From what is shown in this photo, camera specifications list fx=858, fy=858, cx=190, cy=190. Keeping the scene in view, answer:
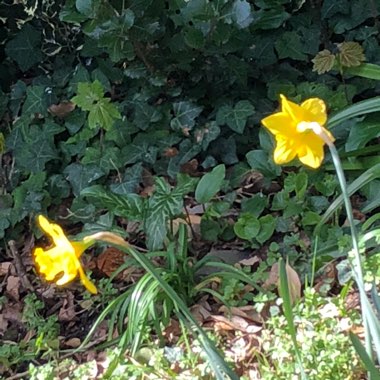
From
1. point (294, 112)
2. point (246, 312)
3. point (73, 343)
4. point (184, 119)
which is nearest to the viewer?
point (294, 112)

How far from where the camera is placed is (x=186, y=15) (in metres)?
2.88

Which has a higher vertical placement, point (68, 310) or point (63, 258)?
point (63, 258)

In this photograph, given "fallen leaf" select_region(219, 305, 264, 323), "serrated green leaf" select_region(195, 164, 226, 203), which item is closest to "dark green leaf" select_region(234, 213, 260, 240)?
"serrated green leaf" select_region(195, 164, 226, 203)

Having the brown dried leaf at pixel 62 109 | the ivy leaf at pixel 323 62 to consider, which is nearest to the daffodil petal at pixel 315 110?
the ivy leaf at pixel 323 62

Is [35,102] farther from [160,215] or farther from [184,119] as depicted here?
[160,215]

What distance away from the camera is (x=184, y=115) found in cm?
306

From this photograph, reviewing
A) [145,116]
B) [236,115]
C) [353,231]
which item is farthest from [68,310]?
[353,231]

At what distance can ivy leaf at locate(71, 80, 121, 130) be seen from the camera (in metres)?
2.93

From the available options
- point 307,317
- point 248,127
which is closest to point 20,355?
point 307,317

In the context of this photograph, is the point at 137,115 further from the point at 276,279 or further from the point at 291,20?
the point at 276,279

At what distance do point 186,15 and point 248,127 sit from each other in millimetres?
476

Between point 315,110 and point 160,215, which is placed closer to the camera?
point 315,110

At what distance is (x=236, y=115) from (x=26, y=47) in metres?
0.98

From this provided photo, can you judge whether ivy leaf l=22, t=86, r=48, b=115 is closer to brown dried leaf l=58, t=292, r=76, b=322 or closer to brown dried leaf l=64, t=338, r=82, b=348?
brown dried leaf l=58, t=292, r=76, b=322
